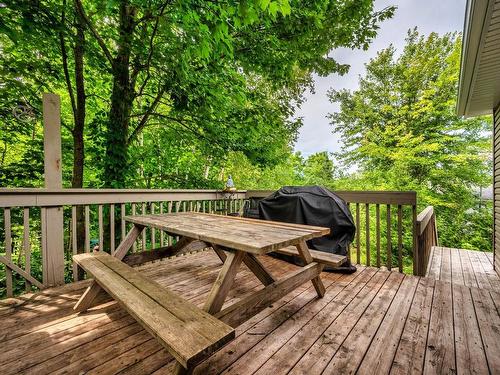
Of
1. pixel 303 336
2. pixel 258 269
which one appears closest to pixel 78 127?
pixel 258 269

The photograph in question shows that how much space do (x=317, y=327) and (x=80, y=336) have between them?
5.07 feet

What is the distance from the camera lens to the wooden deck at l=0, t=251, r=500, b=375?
123 centimetres

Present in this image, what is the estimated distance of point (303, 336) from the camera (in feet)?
4.91

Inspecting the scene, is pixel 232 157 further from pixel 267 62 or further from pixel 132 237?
pixel 132 237

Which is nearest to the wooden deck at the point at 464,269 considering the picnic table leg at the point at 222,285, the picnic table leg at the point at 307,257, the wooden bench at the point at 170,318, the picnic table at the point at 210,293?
the picnic table leg at the point at 307,257

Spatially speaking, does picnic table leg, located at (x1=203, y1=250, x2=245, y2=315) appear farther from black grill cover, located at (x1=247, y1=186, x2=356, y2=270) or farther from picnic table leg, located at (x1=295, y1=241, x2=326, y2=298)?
black grill cover, located at (x1=247, y1=186, x2=356, y2=270)

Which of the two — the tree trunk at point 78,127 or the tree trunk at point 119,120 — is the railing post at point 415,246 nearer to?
the tree trunk at point 119,120

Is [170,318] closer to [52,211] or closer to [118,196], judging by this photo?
[52,211]

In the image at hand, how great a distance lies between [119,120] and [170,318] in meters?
3.68

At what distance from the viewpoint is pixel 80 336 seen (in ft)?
4.74

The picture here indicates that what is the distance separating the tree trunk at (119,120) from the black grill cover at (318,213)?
94.5 inches

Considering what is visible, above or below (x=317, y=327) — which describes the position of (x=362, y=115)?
above

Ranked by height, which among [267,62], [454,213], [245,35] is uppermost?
[245,35]

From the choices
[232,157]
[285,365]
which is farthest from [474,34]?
[232,157]
